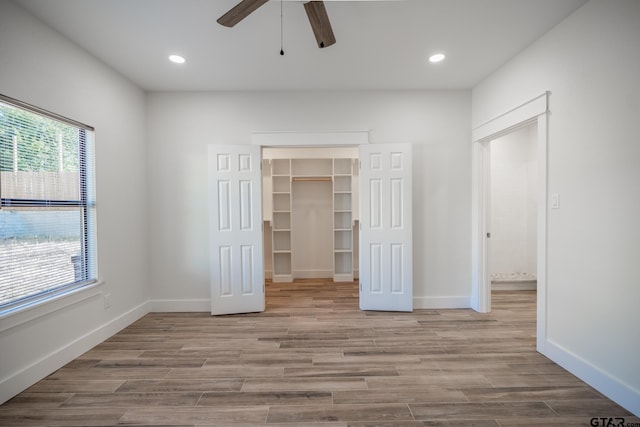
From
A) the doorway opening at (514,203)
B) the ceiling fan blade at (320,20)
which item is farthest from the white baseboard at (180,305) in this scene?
the doorway opening at (514,203)

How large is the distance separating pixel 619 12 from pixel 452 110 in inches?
73.1

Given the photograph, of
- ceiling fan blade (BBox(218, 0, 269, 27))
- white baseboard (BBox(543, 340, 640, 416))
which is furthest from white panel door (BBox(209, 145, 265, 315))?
white baseboard (BBox(543, 340, 640, 416))

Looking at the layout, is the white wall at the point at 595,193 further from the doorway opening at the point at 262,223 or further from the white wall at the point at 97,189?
the white wall at the point at 97,189

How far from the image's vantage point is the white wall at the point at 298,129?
12.3 feet

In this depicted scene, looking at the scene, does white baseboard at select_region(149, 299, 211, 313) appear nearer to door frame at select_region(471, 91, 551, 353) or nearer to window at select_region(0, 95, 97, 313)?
window at select_region(0, 95, 97, 313)

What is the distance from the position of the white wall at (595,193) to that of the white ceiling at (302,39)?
15.2 inches

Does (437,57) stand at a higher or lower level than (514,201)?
higher

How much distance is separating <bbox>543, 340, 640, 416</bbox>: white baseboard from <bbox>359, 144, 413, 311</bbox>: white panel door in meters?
1.50

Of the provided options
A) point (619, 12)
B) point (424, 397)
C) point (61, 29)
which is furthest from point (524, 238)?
point (61, 29)

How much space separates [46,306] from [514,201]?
6026 mm

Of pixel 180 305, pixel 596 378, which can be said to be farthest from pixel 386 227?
pixel 180 305

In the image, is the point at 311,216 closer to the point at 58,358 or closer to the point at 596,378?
the point at 58,358

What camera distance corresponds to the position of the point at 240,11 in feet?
5.96

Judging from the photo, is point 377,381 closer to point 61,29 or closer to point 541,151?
point 541,151
